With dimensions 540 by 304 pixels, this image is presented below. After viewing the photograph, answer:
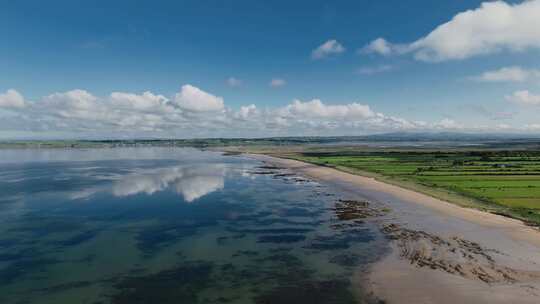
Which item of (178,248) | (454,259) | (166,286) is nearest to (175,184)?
(178,248)

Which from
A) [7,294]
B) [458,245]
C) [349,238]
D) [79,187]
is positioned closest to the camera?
[7,294]

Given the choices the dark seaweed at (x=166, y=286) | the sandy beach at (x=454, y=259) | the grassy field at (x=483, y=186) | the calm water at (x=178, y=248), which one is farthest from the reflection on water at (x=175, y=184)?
the grassy field at (x=483, y=186)

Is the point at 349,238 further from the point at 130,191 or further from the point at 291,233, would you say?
the point at 130,191

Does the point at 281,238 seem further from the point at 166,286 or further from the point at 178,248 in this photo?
the point at 166,286

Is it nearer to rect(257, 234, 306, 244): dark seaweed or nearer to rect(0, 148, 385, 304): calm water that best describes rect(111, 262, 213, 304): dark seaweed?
rect(0, 148, 385, 304): calm water

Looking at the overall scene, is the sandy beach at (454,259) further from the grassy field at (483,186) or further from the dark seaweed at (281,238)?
the dark seaweed at (281,238)

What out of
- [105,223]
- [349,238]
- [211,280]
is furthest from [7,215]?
[349,238]

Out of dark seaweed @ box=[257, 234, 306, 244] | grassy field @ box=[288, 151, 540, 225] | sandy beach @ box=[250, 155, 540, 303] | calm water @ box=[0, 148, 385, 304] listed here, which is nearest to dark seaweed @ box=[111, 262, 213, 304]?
calm water @ box=[0, 148, 385, 304]
